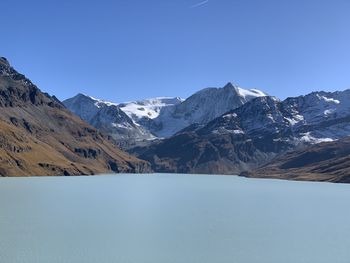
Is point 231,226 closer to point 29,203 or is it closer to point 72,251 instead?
point 72,251

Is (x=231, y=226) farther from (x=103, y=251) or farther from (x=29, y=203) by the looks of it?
(x=29, y=203)

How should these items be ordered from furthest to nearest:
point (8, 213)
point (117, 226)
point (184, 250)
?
1. point (8, 213)
2. point (117, 226)
3. point (184, 250)

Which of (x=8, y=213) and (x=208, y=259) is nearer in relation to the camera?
(x=208, y=259)

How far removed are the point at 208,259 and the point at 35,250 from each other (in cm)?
1769

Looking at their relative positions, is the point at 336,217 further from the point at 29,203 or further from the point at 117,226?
the point at 29,203

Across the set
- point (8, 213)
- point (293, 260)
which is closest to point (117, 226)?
point (8, 213)

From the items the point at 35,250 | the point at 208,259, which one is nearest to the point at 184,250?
the point at 208,259

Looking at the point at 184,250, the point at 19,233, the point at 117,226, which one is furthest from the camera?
the point at 117,226

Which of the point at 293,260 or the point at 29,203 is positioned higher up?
the point at 29,203

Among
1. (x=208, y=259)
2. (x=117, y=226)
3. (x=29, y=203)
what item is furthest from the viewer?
(x=29, y=203)

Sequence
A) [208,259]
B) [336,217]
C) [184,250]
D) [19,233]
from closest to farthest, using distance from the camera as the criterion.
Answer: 1. [208,259]
2. [184,250]
3. [19,233]
4. [336,217]

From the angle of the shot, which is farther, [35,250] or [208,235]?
[208,235]

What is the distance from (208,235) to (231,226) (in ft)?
31.4

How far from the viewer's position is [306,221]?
87000mm
